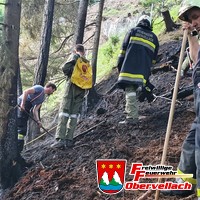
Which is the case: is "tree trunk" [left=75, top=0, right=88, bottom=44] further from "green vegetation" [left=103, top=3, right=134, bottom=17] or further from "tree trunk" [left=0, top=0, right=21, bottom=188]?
"green vegetation" [left=103, top=3, right=134, bottom=17]

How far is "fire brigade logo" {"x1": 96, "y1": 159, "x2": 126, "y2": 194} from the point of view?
4.20 metres

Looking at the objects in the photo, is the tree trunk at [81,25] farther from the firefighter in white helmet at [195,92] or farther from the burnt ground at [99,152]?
the firefighter in white helmet at [195,92]

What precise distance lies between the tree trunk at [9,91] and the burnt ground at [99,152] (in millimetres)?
379

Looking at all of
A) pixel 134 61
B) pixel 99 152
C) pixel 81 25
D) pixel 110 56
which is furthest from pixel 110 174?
pixel 110 56

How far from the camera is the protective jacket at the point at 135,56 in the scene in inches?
297

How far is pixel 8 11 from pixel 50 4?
17.0 feet

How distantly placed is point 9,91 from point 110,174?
3860 millimetres

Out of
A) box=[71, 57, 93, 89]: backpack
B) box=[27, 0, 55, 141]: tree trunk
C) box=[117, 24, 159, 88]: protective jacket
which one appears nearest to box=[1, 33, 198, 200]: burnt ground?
box=[117, 24, 159, 88]: protective jacket

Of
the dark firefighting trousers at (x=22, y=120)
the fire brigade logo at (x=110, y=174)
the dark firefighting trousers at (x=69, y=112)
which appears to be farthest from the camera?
the dark firefighting trousers at (x=22, y=120)

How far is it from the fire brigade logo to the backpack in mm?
3587

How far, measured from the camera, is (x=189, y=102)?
7945 mm

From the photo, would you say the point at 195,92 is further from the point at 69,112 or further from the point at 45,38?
the point at 45,38

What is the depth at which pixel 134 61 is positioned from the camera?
24.9ft

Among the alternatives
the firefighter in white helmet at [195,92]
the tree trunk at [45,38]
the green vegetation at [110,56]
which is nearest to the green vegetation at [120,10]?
the green vegetation at [110,56]
